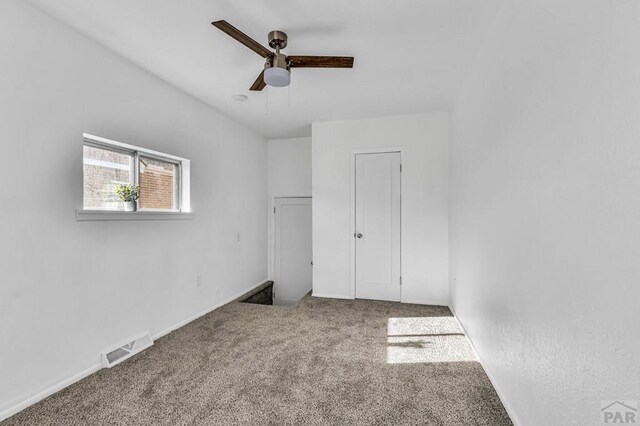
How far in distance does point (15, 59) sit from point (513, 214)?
3043mm

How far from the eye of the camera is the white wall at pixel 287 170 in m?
5.04

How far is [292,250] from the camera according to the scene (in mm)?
5137

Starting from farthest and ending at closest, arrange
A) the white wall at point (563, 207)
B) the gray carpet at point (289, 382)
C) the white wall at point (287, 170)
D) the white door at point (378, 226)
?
the white wall at point (287, 170) < the white door at point (378, 226) < the gray carpet at point (289, 382) < the white wall at point (563, 207)

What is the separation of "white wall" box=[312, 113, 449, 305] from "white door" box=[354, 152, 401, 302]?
0.38 feet

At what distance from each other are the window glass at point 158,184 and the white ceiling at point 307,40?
82 centimetres

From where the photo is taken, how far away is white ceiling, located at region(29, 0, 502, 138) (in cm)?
194

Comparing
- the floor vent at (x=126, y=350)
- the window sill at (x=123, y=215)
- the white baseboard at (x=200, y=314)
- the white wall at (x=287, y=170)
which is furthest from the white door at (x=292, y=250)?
the floor vent at (x=126, y=350)

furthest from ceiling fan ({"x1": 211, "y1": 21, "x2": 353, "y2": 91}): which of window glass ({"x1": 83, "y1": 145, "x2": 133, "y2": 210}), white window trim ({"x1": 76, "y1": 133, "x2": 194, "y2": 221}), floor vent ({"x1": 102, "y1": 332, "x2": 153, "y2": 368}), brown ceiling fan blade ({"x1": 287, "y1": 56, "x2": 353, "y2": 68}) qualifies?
floor vent ({"x1": 102, "y1": 332, "x2": 153, "y2": 368})

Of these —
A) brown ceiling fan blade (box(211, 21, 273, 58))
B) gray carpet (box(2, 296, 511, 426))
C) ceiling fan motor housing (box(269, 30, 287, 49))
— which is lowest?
gray carpet (box(2, 296, 511, 426))

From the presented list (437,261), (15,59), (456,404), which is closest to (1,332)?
(15,59)

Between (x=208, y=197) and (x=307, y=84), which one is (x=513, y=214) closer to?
(x=307, y=84)

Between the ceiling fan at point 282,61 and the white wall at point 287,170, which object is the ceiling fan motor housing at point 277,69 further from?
the white wall at point 287,170

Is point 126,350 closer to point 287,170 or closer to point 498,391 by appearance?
point 498,391

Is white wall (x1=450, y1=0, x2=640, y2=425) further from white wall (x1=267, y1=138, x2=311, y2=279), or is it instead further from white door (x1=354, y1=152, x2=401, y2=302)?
white wall (x1=267, y1=138, x2=311, y2=279)
